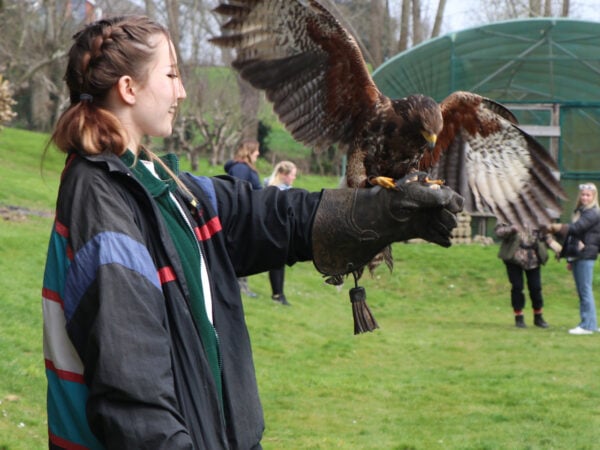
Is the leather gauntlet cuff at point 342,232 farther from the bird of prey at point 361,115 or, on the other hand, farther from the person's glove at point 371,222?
the bird of prey at point 361,115

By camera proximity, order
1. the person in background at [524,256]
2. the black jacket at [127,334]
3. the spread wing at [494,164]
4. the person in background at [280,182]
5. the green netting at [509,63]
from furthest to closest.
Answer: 1. the green netting at [509,63]
2. the person in background at [524,256]
3. the person in background at [280,182]
4. the spread wing at [494,164]
5. the black jacket at [127,334]

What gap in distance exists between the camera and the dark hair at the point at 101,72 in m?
2.04

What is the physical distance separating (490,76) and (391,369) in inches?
423

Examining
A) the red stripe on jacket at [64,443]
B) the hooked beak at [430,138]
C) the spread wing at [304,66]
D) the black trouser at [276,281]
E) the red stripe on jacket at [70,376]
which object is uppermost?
the spread wing at [304,66]

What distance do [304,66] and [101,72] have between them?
366 centimetres

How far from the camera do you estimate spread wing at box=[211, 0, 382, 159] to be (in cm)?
532

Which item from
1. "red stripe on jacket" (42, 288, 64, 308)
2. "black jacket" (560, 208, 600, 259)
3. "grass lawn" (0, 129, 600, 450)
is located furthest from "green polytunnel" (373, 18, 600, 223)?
"red stripe on jacket" (42, 288, 64, 308)

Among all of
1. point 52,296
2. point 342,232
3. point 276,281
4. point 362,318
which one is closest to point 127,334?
point 52,296

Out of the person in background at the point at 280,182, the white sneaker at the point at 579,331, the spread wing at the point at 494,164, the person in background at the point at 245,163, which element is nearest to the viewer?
the spread wing at the point at 494,164

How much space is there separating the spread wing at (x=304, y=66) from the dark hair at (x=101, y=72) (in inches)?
120

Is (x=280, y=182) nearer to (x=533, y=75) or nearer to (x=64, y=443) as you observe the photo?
(x=64, y=443)

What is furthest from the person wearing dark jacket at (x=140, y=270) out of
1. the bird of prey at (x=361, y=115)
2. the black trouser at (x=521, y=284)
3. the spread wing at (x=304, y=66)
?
the black trouser at (x=521, y=284)

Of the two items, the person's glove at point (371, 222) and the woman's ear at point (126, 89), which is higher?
the woman's ear at point (126, 89)

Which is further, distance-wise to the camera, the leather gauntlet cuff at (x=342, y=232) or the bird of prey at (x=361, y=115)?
the bird of prey at (x=361, y=115)
